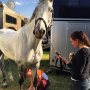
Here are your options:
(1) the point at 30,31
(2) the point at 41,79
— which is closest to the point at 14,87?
(2) the point at 41,79

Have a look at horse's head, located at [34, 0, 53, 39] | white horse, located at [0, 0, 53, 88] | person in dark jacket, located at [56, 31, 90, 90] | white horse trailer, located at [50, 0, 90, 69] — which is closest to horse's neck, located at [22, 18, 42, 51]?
white horse, located at [0, 0, 53, 88]

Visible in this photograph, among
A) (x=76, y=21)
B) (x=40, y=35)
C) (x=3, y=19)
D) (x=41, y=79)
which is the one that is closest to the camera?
(x=40, y=35)

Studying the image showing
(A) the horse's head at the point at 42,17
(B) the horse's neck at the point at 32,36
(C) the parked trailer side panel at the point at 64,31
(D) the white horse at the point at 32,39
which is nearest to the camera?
(A) the horse's head at the point at 42,17

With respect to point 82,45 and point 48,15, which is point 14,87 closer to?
point 48,15

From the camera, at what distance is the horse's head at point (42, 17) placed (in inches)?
255

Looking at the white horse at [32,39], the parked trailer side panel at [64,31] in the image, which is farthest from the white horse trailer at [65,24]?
the white horse at [32,39]

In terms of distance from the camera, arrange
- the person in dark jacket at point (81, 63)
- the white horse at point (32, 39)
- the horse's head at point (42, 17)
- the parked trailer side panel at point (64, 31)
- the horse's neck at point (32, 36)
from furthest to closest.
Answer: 1. the parked trailer side panel at point (64, 31)
2. the horse's neck at point (32, 36)
3. the white horse at point (32, 39)
4. the horse's head at point (42, 17)
5. the person in dark jacket at point (81, 63)

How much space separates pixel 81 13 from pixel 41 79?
379 centimetres

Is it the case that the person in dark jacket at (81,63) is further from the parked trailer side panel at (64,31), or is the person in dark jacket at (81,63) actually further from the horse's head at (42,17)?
the parked trailer side panel at (64,31)

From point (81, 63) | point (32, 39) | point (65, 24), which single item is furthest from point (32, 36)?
point (65, 24)

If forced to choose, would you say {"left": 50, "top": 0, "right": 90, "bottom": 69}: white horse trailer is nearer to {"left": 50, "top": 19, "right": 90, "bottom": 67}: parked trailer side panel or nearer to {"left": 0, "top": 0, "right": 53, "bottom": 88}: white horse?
{"left": 50, "top": 19, "right": 90, "bottom": 67}: parked trailer side panel

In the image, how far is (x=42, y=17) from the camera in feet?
21.6

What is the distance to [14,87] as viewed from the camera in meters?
9.11

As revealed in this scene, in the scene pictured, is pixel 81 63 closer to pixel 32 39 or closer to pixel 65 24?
pixel 32 39
